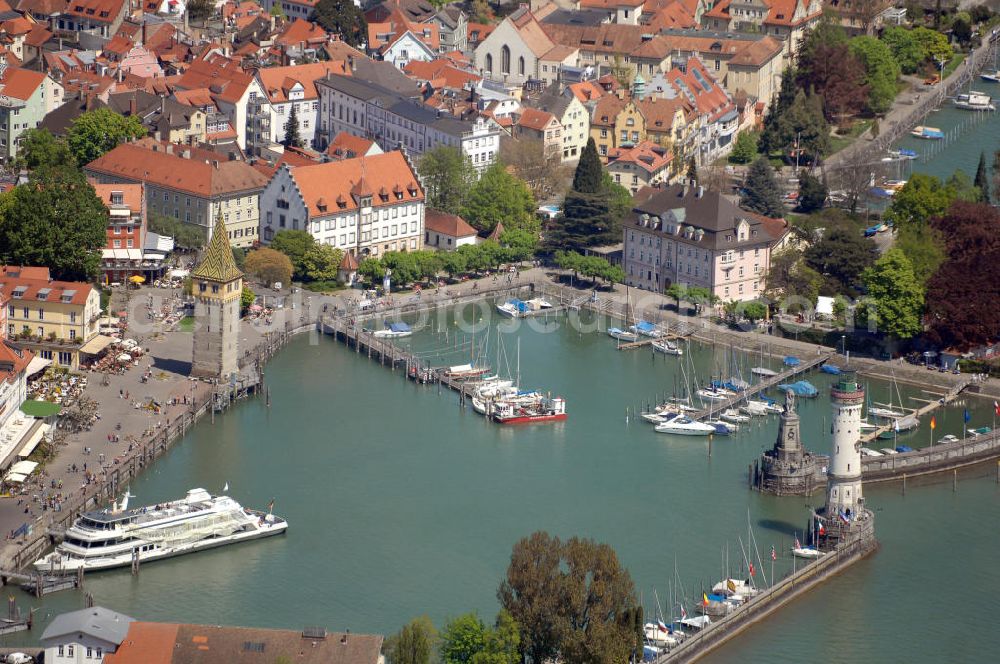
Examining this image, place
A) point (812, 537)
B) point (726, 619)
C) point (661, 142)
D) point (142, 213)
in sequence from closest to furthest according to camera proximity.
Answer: point (726, 619)
point (812, 537)
point (142, 213)
point (661, 142)

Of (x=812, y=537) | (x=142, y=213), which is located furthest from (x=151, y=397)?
(x=812, y=537)

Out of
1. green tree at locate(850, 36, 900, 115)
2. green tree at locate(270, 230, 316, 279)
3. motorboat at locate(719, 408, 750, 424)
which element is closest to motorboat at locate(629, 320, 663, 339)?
motorboat at locate(719, 408, 750, 424)

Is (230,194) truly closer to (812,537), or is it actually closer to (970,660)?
(812,537)

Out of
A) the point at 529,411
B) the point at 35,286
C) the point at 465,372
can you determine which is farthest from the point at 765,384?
the point at 35,286

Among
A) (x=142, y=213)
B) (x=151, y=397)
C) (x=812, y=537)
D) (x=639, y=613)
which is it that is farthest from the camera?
(x=142, y=213)

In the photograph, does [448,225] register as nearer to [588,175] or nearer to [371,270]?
[371,270]

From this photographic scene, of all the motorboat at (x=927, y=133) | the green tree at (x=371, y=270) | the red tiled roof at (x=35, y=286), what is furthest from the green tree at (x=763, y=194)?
the red tiled roof at (x=35, y=286)

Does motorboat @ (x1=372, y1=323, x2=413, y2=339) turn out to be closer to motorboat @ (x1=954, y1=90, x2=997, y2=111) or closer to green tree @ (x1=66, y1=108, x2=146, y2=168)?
green tree @ (x1=66, y1=108, x2=146, y2=168)

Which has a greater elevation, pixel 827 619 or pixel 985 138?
pixel 985 138
